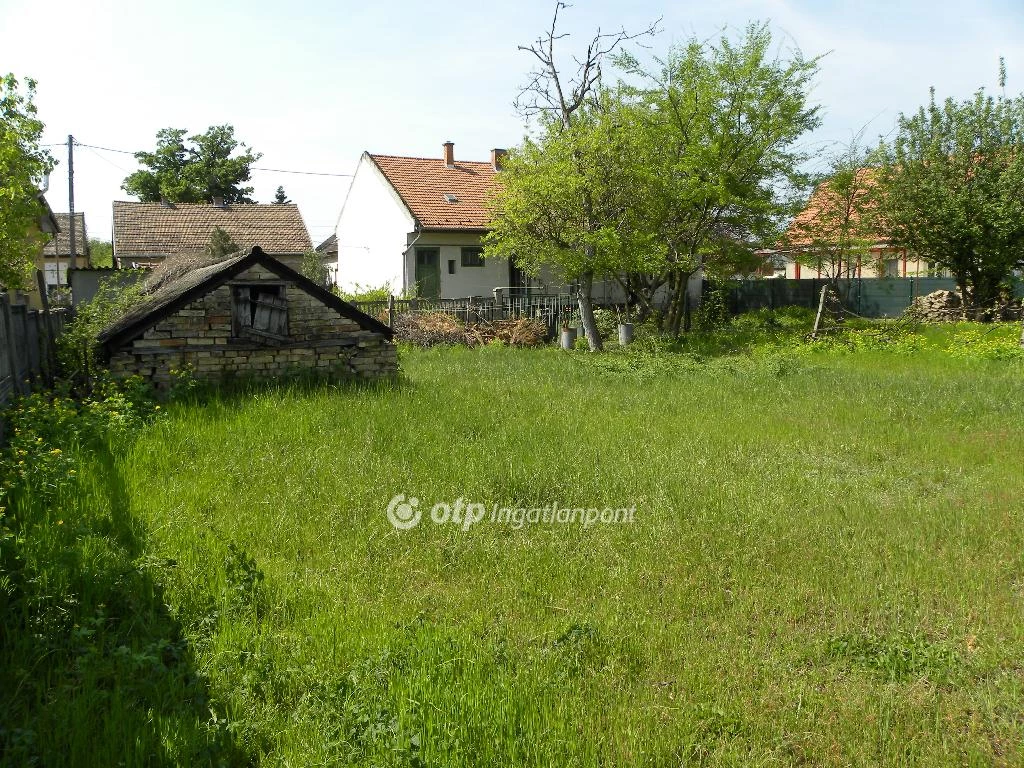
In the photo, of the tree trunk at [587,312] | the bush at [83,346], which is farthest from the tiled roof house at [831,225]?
the bush at [83,346]

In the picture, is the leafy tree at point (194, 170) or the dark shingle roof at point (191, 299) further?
the leafy tree at point (194, 170)

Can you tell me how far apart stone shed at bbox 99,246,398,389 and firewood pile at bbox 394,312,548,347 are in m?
8.90

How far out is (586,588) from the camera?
16.4 feet

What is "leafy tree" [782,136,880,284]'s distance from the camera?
25.6 m

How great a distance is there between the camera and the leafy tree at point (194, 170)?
172 feet

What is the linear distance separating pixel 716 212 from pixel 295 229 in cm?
2307

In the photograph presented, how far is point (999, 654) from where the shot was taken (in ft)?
13.8

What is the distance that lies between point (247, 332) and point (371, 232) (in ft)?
70.4

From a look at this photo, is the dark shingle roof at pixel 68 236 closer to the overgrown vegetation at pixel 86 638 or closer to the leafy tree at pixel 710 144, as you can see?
the leafy tree at pixel 710 144

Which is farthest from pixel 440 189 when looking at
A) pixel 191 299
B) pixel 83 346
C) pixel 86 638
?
pixel 86 638

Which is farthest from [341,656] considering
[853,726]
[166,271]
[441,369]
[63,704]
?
[166,271]

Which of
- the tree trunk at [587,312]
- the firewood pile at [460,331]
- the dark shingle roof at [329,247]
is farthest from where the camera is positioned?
the dark shingle roof at [329,247]

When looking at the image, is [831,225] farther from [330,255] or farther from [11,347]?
[11,347]

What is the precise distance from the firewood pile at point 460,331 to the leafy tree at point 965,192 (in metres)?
12.3
